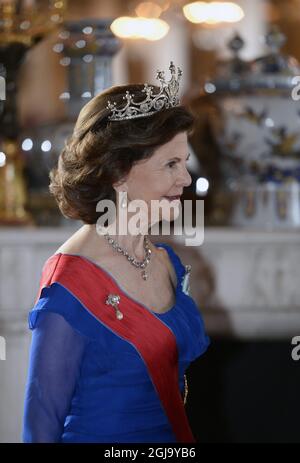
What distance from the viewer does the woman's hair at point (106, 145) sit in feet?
3.76

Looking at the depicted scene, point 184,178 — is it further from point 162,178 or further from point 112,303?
point 112,303

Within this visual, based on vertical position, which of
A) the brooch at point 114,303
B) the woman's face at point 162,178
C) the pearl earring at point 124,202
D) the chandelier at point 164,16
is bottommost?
the brooch at point 114,303

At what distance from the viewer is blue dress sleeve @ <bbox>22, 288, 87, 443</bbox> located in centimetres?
108

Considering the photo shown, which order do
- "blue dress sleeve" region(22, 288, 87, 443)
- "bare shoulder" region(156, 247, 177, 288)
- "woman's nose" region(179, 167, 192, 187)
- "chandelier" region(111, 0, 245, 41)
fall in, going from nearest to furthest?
"blue dress sleeve" region(22, 288, 87, 443)
"woman's nose" region(179, 167, 192, 187)
"bare shoulder" region(156, 247, 177, 288)
"chandelier" region(111, 0, 245, 41)

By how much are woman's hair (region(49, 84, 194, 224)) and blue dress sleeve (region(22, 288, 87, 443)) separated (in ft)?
0.53

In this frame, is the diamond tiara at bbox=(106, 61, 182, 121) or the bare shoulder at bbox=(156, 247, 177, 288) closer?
the diamond tiara at bbox=(106, 61, 182, 121)

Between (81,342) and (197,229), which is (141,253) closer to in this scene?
(81,342)

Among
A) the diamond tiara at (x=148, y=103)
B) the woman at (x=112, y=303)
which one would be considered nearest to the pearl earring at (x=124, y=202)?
the woman at (x=112, y=303)

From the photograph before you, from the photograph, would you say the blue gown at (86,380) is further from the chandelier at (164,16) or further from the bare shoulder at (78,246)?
the chandelier at (164,16)

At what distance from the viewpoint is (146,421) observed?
1186 millimetres

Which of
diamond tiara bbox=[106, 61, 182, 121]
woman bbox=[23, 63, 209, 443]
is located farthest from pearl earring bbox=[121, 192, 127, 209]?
diamond tiara bbox=[106, 61, 182, 121]

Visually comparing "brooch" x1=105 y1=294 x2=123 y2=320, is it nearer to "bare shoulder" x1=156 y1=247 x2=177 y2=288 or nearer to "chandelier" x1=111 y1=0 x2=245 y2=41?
"bare shoulder" x1=156 y1=247 x2=177 y2=288

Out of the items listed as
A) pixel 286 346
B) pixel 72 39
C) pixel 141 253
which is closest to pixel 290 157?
pixel 286 346

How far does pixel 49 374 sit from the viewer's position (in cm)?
108
